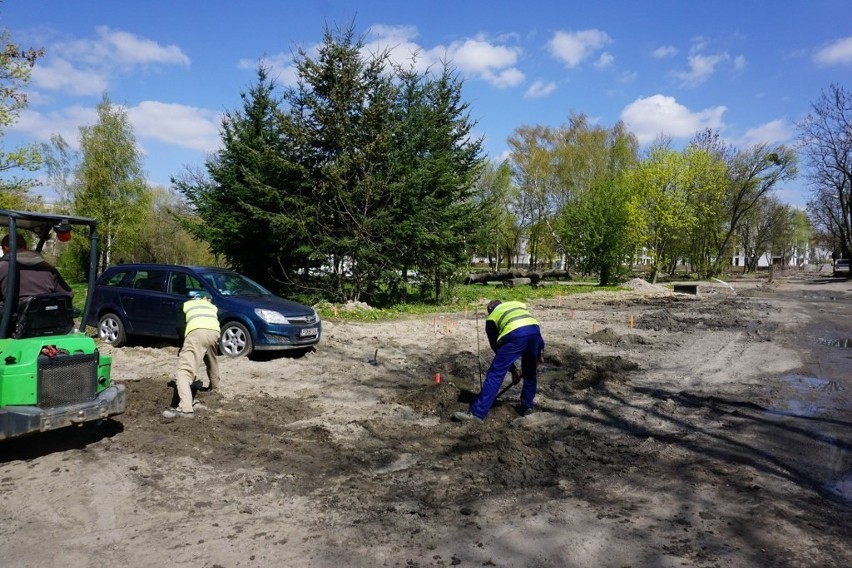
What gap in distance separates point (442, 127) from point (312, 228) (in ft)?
22.6

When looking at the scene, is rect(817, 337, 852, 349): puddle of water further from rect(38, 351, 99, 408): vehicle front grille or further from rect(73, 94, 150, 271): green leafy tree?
rect(73, 94, 150, 271): green leafy tree

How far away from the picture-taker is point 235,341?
409 inches

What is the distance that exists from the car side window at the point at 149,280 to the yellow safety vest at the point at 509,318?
715cm

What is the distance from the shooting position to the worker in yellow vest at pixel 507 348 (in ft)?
22.9

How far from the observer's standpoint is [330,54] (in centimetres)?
1828

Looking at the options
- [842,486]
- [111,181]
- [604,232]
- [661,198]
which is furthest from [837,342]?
[111,181]

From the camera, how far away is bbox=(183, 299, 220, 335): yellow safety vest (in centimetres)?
749

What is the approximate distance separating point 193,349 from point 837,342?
47.9 ft

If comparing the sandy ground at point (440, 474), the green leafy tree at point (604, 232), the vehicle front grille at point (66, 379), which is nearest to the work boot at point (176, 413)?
the sandy ground at point (440, 474)

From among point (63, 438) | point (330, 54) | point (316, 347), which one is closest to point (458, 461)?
point (63, 438)

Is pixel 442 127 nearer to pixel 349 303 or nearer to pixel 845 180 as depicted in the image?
pixel 349 303

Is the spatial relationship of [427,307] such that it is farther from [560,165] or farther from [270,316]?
[560,165]

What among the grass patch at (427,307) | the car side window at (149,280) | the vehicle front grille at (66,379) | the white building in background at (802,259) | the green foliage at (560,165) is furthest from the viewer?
the white building in background at (802,259)

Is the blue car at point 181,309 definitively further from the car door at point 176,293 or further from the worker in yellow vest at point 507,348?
the worker in yellow vest at point 507,348
